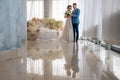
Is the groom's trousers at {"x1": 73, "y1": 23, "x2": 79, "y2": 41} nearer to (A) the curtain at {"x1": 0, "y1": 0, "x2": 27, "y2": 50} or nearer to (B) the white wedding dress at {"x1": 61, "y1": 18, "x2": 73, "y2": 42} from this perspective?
(B) the white wedding dress at {"x1": 61, "y1": 18, "x2": 73, "y2": 42}

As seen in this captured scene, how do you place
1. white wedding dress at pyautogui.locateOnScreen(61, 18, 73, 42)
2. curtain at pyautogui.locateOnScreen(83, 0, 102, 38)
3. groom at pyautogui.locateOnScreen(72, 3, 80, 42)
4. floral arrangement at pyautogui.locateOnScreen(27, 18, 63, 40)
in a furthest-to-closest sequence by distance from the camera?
floral arrangement at pyautogui.locateOnScreen(27, 18, 63, 40) < white wedding dress at pyautogui.locateOnScreen(61, 18, 73, 42) < groom at pyautogui.locateOnScreen(72, 3, 80, 42) < curtain at pyautogui.locateOnScreen(83, 0, 102, 38)

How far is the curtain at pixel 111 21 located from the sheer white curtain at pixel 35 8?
6383mm

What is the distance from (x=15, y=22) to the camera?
144 inches

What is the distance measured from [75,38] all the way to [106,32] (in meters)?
3.72

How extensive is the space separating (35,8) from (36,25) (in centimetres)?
144

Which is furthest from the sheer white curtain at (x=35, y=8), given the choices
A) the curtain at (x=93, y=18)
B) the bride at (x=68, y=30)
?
the curtain at (x=93, y=18)

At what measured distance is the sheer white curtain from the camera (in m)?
9.44

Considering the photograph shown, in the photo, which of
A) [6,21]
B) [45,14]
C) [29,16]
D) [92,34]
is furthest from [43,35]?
[6,21]

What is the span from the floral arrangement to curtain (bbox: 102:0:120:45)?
5396mm

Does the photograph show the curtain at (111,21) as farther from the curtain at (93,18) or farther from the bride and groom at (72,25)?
the bride and groom at (72,25)

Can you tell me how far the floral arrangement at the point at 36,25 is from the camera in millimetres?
8368

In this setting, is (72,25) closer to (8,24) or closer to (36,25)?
(36,25)

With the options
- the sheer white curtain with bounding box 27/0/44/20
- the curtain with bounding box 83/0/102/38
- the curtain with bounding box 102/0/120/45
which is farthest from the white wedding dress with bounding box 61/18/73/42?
the curtain with bounding box 102/0/120/45

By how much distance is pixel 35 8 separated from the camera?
32.7ft
